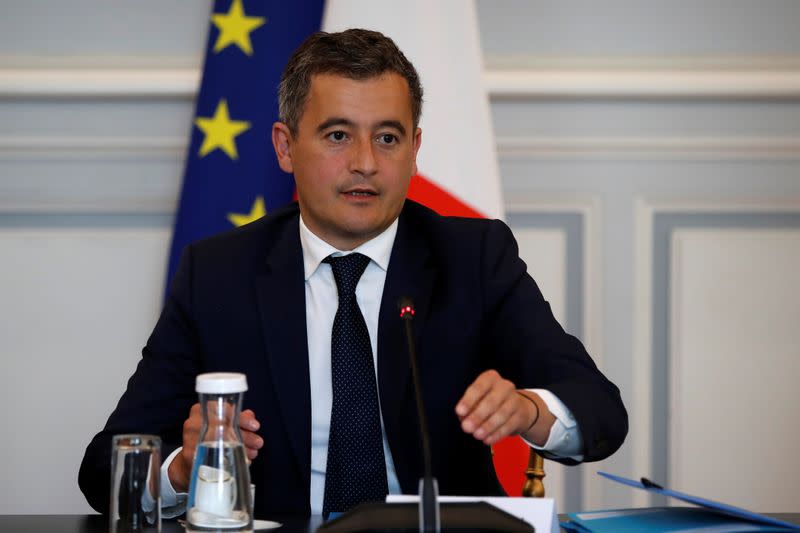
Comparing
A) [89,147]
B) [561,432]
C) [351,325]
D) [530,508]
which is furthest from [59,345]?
[530,508]

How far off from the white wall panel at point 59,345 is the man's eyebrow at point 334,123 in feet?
4.54

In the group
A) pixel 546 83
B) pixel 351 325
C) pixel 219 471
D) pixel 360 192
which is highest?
pixel 546 83

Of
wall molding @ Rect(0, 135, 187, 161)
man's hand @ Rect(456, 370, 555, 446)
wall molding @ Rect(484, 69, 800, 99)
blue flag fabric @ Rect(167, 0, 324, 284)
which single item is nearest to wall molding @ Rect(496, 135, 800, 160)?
wall molding @ Rect(484, 69, 800, 99)

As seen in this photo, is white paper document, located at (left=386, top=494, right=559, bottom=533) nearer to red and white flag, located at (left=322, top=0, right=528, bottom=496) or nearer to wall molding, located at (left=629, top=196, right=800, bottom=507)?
red and white flag, located at (left=322, top=0, right=528, bottom=496)

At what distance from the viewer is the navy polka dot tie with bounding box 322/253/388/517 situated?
66.7 inches

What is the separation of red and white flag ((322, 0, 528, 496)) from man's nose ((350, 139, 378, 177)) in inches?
34.3

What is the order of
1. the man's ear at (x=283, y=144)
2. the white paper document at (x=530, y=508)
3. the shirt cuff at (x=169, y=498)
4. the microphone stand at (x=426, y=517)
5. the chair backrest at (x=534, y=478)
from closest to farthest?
the microphone stand at (x=426, y=517), the white paper document at (x=530, y=508), the shirt cuff at (x=169, y=498), the chair backrest at (x=534, y=478), the man's ear at (x=283, y=144)

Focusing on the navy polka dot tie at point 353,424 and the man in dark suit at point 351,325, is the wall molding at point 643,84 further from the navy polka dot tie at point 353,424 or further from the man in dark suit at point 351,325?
the navy polka dot tie at point 353,424

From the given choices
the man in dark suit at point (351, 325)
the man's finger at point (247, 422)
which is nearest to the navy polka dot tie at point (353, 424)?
the man in dark suit at point (351, 325)

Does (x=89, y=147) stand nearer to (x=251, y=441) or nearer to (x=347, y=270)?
(x=347, y=270)

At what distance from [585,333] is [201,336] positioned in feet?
4.95

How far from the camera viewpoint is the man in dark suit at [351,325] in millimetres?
1730

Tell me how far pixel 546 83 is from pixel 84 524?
2022 mm

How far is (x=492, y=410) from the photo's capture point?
1356 millimetres
